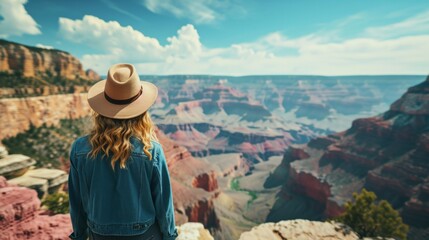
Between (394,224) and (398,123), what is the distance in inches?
1625

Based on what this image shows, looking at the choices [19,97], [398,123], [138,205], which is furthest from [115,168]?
[398,123]

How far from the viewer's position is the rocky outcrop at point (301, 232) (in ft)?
28.7

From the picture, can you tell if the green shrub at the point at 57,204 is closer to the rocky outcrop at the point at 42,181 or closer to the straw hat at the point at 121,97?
the rocky outcrop at the point at 42,181

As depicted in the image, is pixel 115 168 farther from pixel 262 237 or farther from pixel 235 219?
pixel 235 219

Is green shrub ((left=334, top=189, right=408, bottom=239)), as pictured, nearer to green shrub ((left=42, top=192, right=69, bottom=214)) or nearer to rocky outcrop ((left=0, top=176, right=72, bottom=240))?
green shrub ((left=42, top=192, right=69, bottom=214))

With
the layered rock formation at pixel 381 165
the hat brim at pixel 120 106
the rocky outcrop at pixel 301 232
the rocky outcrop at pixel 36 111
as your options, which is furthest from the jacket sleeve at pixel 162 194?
the layered rock formation at pixel 381 165

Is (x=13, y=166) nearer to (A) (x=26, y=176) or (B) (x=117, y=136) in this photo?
(A) (x=26, y=176)

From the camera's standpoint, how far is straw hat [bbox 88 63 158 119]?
134 inches

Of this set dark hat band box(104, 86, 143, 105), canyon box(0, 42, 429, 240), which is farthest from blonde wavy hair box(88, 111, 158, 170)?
canyon box(0, 42, 429, 240)

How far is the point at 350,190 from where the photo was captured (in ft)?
168

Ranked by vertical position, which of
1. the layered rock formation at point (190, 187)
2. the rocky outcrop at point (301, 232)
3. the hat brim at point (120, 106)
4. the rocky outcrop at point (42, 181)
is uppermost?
the hat brim at point (120, 106)

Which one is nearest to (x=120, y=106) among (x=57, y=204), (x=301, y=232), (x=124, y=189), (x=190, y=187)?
(x=124, y=189)

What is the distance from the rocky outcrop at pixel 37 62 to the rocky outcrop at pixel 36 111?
25.1ft

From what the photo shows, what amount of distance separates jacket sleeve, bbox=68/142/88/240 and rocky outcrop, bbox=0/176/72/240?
19.2 feet
